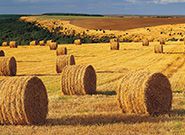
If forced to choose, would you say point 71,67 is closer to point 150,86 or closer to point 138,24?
point 150,86

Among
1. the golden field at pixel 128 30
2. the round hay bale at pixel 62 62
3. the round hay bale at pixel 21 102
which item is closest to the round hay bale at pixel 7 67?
the round hay bale at pixel 62 62

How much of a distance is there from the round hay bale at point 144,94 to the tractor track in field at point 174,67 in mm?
10435

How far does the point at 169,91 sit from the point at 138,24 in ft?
222

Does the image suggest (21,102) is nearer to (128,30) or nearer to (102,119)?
(102,119)

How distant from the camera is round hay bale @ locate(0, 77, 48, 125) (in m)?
13.1

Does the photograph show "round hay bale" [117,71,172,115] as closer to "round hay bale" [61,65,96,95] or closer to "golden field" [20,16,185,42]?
"round hay bale" [61,65,96,95]

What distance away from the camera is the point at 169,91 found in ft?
50.6

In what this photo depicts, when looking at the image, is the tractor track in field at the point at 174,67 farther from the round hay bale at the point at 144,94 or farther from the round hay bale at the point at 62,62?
the round hay bale at the point at 144,94

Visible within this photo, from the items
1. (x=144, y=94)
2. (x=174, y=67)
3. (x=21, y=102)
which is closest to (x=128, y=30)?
(x=174, y=67)

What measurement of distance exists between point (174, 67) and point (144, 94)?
16126 mm

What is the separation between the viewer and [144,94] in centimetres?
1445

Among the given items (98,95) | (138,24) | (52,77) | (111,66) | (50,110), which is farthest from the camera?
(138,24)

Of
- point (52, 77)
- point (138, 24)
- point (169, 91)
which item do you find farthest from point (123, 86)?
point (138, 24)

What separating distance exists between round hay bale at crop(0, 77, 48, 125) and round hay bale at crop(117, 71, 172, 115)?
2.44 m
